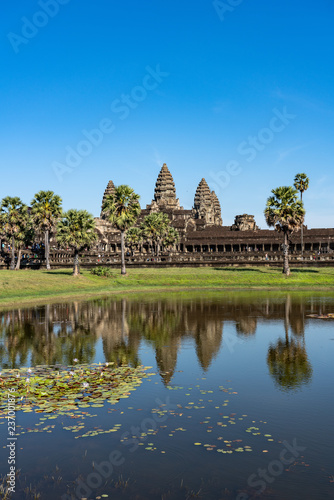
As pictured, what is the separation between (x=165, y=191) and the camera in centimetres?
17350

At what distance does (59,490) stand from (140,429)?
10.4 feet

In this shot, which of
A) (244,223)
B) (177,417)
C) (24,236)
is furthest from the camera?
(244,223)

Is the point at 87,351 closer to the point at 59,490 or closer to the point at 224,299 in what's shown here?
the point at 59,490

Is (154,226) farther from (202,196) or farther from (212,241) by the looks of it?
(202,196)

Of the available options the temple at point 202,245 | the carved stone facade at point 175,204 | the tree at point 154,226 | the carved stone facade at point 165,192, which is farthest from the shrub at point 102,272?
the carved stone facade at point 165,192

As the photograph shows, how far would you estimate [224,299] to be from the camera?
4512 cm

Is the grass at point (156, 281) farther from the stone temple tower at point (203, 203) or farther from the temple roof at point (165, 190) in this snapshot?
the stone temple tower at point (203, 203)

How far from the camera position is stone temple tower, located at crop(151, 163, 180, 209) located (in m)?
172

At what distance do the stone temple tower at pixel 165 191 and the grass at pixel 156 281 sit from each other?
3850 inches

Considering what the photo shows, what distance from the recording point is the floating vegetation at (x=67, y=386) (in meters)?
13.4

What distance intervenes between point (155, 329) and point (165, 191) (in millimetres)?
147796

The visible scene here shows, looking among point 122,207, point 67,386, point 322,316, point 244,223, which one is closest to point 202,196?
point 244,223

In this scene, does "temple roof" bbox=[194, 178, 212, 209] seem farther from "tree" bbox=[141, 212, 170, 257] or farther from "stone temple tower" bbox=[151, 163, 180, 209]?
"tree" bbox=[141, 212, 170, 257]

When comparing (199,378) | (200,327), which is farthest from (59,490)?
(200,327)
